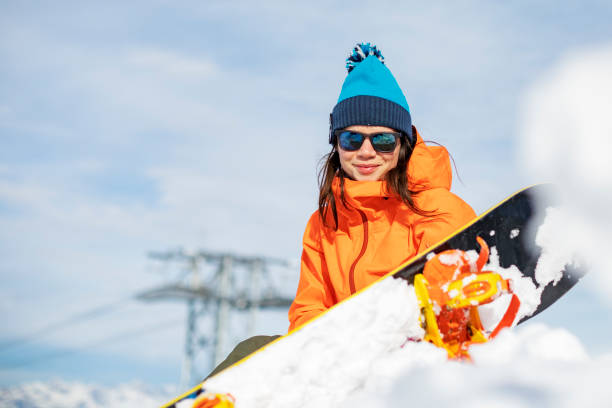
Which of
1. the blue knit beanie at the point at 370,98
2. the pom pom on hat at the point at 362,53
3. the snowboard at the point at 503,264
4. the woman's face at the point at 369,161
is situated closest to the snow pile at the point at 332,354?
the snowboard at the point at 503,264

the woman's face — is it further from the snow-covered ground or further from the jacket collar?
the snow-covered ground

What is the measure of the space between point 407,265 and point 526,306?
68 cm

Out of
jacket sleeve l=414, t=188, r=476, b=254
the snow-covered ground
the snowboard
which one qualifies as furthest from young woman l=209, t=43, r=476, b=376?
the snow-covered ground

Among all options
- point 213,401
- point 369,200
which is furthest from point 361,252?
point 213,401

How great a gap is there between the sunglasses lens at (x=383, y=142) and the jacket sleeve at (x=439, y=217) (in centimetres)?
32

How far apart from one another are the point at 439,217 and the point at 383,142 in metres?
0.50

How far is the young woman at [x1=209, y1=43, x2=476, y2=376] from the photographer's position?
2520 millimetres

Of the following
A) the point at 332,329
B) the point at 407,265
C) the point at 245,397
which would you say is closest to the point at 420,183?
the point at 407,265

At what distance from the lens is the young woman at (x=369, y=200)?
2520 millimetres

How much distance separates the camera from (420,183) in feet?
8.59

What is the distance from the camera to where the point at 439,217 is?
2.45m

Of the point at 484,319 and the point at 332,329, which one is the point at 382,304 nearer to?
the point at 332,329

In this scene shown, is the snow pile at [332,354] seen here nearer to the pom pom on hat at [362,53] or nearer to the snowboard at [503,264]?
the snowboard at [503,264]

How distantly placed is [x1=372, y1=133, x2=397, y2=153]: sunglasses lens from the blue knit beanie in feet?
0.21
